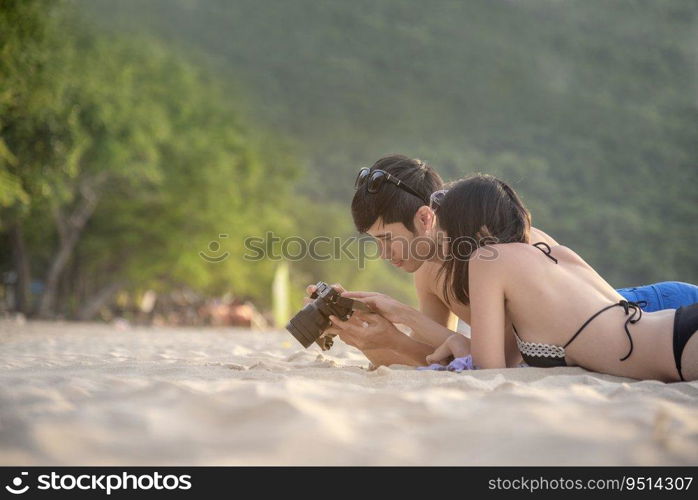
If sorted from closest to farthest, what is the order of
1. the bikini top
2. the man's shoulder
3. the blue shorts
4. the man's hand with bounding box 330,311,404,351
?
the bikini top
the man's hand with bounding box 330,311,404,351
the blue shorts
the man's shoulder

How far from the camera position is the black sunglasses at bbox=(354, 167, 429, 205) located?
4.32 meters

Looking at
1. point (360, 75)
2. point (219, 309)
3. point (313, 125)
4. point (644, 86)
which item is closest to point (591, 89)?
point (644, 86)

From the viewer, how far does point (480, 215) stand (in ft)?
11.8

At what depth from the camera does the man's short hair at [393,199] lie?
4332 millimetres

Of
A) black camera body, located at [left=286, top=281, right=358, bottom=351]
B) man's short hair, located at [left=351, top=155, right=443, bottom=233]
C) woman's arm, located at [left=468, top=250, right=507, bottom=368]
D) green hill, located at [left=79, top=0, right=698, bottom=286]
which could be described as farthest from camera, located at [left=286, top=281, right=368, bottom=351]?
green hill, located at [left=79, top=0, right=698, bottom=286]

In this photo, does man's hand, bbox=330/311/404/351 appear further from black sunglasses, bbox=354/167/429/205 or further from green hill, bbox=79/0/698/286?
green hill, bbox=79/0/698/286

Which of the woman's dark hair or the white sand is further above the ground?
the woman's dark hair

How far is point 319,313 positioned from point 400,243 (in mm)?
727

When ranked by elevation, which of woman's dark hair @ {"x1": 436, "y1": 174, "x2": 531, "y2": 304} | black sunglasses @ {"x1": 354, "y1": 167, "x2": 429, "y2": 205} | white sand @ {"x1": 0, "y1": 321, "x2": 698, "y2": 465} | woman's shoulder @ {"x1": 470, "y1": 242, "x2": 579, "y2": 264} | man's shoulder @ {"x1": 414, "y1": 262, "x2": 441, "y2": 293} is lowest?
white sand @ {"x1": 0, "y1": 321, "x2": 698, "y2": 465}

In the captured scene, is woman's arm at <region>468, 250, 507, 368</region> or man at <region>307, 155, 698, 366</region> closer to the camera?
woman's arm at <region>468, 250, 507, 368</region>

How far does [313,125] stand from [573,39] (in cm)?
4045

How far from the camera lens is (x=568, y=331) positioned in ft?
11.6

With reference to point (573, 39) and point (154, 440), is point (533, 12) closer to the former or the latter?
point (573, 39)

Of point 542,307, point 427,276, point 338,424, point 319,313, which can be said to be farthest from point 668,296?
point 338,424
